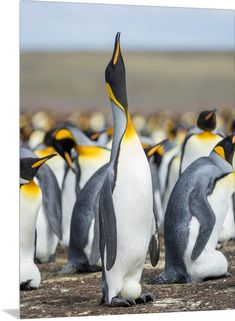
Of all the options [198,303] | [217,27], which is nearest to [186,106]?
[217,27]

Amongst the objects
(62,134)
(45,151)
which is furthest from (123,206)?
(45,151)

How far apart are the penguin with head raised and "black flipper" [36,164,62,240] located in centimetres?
97

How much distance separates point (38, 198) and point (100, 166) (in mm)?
1321

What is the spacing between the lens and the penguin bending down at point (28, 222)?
16.0ft

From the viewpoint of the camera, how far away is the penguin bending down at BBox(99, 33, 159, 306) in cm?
429

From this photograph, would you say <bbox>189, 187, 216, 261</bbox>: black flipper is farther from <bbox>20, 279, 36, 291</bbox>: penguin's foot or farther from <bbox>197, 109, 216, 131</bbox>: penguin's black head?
<bbox>197, 109, 216, 131</bbox>: penguin's black head

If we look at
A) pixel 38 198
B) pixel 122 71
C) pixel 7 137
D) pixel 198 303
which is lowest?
pixel 198 303

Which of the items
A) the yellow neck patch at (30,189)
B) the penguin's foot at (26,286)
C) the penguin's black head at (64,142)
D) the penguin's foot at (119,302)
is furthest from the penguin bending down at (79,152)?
the penguin's foot at (119,302)

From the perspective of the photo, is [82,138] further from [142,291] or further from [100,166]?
[142,291]

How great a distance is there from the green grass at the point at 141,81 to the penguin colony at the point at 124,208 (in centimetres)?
256

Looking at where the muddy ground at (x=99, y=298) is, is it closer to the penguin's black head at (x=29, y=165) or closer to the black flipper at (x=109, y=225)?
the black flipper at (x=109, y=225)

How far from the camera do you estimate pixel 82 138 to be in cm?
Result: 626

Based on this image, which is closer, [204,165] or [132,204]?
[132,204]

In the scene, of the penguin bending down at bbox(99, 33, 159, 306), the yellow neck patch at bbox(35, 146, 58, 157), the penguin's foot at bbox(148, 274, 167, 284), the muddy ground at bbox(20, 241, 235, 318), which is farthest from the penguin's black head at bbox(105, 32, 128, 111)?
the yellow neck patch at bbox(35, 146, 58, 157)
